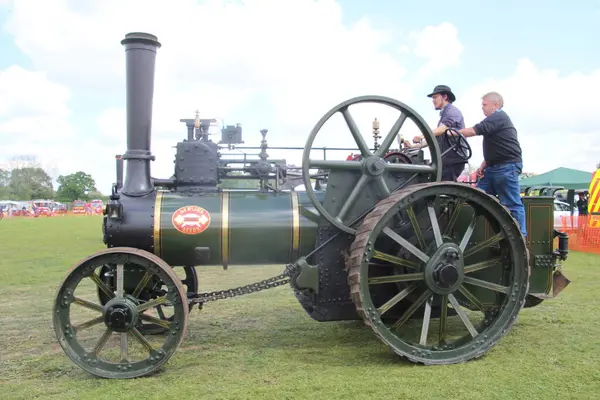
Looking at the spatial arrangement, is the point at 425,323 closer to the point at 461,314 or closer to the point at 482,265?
the point at 461,314

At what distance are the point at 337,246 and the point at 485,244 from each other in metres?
1.23

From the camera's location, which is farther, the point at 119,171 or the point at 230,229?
the point at 119,171

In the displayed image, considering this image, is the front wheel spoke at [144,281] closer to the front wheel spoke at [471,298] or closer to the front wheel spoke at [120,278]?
the front wheel spoke at [120,278]

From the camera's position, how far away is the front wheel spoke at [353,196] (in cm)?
439

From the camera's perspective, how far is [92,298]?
7.37 m

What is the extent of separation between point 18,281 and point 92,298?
2343mm

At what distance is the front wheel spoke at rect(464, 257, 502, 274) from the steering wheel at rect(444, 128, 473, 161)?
0.95 meters

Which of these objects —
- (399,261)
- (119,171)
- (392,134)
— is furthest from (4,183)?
(399,261)

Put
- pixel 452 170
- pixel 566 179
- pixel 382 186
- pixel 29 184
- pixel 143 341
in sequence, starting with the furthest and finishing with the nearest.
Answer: pixel 29 184 < pixel 566 179 < pixel 452 170 < pixel 382 186 < pixel 143 341

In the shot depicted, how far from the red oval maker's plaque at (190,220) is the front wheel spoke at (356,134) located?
141 cm

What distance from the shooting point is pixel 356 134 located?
4379 mm

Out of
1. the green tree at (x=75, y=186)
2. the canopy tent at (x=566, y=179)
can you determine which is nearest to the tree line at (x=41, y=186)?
the green tree at (x=75, y=186)

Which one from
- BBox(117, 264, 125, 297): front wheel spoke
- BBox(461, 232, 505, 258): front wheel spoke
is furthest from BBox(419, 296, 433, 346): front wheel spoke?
BBox(117, 264, 125, 297): front wheel spoke

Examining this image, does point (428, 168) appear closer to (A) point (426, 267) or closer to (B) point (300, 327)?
(A) point (426, 267)
